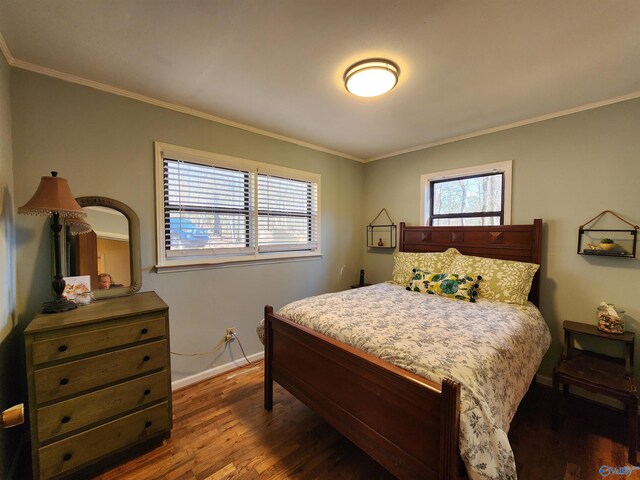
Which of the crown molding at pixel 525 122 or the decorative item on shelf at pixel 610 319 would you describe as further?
the crown molding at pixel 525 122

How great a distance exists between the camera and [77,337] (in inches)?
58.1

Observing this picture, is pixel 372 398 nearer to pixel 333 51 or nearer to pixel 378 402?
pixel 378 402

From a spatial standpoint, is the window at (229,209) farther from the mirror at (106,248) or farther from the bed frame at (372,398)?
the bed frame at (372,398)

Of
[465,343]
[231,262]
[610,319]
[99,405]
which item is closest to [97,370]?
[99,405]

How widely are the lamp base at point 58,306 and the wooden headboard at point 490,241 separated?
10.3 ft

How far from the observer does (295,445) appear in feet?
5.77

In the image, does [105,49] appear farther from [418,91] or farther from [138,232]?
[418,91]

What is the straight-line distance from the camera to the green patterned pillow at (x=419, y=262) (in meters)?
2.83

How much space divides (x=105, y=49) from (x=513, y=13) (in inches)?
86.7

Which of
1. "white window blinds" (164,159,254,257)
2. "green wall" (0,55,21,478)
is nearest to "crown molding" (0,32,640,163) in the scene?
"green wall" (0,55,21,478)

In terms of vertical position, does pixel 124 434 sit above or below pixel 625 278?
below

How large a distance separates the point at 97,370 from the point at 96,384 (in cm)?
8

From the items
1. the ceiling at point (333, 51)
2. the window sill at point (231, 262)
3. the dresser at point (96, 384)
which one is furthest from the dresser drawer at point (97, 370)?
the ceiling at point (333, 51)

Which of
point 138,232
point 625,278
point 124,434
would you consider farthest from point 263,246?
point 625,278
